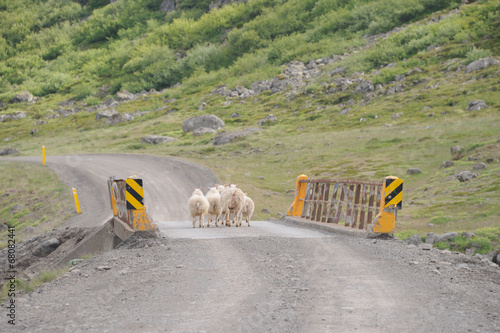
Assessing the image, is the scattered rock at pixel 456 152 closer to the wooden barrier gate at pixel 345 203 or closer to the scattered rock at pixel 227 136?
the wooden barrier gate at pixel 345 203

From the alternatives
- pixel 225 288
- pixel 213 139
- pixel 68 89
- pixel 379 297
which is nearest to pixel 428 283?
pixel 379 297

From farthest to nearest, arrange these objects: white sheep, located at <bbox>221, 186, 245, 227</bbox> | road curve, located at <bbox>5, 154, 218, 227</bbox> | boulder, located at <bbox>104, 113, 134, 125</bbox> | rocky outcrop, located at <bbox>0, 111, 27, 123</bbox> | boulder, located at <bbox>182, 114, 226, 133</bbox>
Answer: rocky outcrop, located at <bbox>0, 111, 27, 123</bbox>
boulder, located at <bbox>104, 113, 134, 125</bbox>
boulder, located at <bbox>182, 114, 226, 133</bbox>
road curve, located at <bbox>5, 154, 218, 227</bbox>
white sheep, located at <bbox>221, 186, 245, 227</bbox>

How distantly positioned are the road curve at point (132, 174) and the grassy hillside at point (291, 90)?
2.67m

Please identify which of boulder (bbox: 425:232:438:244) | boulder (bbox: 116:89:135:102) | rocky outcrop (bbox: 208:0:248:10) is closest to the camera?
boulder (bbox: 425:232:438:244)

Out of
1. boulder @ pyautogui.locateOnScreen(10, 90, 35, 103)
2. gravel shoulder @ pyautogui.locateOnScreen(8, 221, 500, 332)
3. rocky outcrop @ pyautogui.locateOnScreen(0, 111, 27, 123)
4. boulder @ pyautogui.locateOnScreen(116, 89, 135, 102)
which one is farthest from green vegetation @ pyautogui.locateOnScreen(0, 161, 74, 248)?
boulder @ pyautogui.locateOnScreen(10, 90, 35, 103)

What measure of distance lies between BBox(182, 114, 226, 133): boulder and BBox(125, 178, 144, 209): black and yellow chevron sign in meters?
43.3

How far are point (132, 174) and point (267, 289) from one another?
26.4 m

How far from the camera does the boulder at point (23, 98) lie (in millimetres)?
90188

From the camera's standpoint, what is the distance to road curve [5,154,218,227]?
26016mm

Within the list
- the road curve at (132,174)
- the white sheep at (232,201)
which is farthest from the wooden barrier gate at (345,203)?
the road curve at (132,174)

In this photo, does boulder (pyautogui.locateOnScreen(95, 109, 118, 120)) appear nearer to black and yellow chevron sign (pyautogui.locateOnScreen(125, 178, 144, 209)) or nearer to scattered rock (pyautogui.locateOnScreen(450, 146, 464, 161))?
scattered rock (pyautogui.locateOnScreen(450, 146, 464, 161))

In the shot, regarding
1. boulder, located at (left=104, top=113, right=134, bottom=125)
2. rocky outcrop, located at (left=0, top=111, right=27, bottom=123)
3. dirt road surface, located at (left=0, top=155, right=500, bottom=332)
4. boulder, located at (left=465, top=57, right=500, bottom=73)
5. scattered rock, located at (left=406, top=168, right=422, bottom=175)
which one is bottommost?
dirt road surface, located at (left=0, top=155, right=500, bottom=332)

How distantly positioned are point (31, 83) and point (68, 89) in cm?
894

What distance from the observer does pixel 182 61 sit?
93.2 meters
